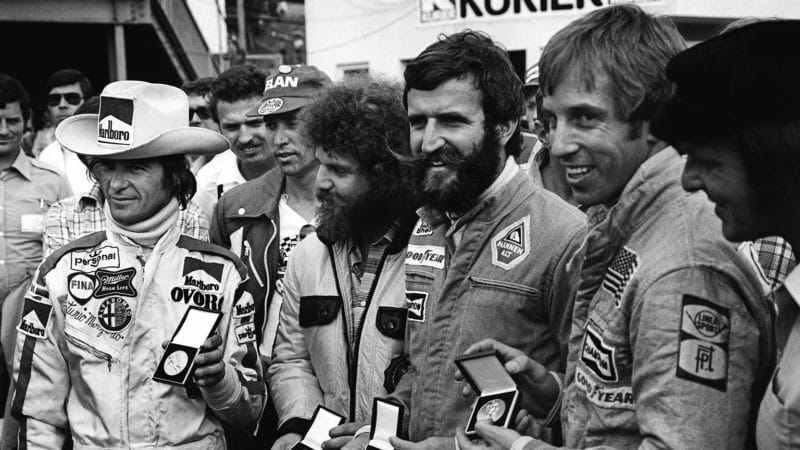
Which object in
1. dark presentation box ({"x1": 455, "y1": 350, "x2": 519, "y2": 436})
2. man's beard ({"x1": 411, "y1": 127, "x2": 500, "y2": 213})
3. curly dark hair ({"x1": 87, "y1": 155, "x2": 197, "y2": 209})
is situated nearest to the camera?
dark presentation box ({"x1": 455, "y1": 350, "x2": 519, "y2": 436})

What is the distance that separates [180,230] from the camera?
394 cm

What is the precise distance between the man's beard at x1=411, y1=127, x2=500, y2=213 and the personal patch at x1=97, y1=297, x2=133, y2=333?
1.22m

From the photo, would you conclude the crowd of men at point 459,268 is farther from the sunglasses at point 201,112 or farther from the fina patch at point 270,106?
the sunglasses at point 201,112

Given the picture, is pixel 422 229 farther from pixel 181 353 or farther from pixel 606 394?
pixel 606 394

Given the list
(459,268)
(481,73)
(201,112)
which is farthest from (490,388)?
(201,112)

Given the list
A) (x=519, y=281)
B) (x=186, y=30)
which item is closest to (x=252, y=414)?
(x=519, y=281)

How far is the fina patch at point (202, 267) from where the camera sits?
380 cm

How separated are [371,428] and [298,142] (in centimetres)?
227

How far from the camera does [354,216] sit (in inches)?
153

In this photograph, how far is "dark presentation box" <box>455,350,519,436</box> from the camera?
8.31ft

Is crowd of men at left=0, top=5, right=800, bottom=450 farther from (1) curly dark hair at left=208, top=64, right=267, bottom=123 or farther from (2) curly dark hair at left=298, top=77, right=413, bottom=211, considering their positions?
(1) curly dark hair at left=208, top=64, right=267, bottom=123

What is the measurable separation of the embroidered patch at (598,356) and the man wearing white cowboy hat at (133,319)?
1.54 m

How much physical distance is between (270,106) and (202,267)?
178cm

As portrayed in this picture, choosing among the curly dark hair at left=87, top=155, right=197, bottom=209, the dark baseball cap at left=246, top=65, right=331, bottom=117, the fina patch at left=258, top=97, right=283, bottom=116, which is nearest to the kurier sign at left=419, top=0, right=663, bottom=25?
the dark baseball cap at left=246, top=65, right=331, bottom=117
